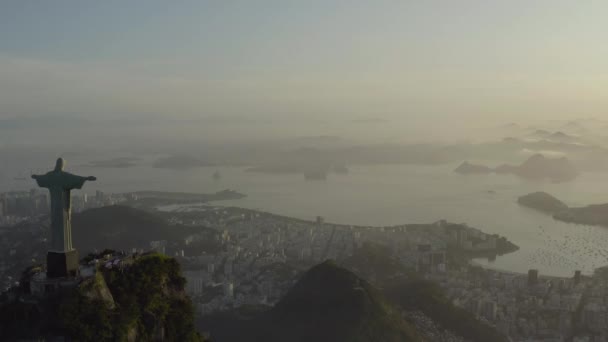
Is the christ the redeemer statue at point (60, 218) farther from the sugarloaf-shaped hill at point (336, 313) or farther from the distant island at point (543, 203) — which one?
the distant island at point (543, 203)

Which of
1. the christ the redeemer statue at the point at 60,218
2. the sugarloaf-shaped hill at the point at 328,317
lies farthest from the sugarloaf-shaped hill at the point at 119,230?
the christ the redeemer statue at the point at 60,218

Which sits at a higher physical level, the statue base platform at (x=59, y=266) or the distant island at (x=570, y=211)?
the statue base platform at (x=59, y=266)

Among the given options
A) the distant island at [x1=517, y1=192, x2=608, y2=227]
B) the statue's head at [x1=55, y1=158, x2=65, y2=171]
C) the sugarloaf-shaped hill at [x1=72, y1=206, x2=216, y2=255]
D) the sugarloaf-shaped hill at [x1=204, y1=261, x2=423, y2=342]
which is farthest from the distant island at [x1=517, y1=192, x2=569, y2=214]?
the statue's head at [x1=55, y1=158, x2=65, y2=171]

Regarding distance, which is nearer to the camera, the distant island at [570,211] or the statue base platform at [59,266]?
the statue base platform at [59,266]

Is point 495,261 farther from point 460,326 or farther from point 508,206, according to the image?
point 508,206

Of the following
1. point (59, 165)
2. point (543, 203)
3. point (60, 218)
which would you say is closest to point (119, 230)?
point (60, 218)

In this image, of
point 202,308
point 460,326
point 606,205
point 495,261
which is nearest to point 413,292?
point 460,326

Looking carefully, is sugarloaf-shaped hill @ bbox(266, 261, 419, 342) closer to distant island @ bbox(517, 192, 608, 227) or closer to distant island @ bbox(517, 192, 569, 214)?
distant island @ bbox(517, 192, 608, 227)
